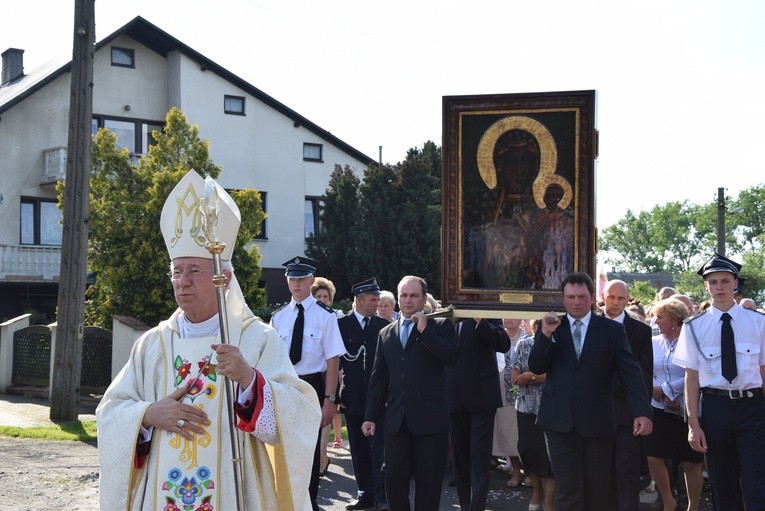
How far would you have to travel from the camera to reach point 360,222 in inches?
1155

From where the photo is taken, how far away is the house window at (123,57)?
102ft

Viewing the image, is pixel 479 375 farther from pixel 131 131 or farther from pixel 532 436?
pixel 131 131

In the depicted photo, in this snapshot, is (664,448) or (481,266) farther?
(664,448)

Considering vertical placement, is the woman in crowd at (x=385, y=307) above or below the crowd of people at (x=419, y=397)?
above

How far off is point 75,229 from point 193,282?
1112 cm

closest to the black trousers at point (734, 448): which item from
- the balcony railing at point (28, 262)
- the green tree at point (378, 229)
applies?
the green tree at point (378, 229)

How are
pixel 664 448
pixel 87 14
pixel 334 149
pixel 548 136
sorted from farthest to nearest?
pixel 334 149, pixel 87 14, pixel 664 448, pixel 548 136

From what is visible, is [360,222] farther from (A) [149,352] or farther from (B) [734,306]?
(A) [149,352]

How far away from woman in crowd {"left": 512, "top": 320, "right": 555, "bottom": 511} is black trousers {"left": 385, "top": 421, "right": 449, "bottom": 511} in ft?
4.83

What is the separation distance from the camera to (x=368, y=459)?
10102 millimetres

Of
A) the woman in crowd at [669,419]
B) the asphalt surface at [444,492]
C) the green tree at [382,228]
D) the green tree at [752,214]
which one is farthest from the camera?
the green tree at [752,214]

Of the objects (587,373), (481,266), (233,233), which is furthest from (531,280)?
(233,233)

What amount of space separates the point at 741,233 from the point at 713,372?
292 feet

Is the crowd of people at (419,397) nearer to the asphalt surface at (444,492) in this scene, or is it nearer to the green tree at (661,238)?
the asphalt surface at (444,492)
